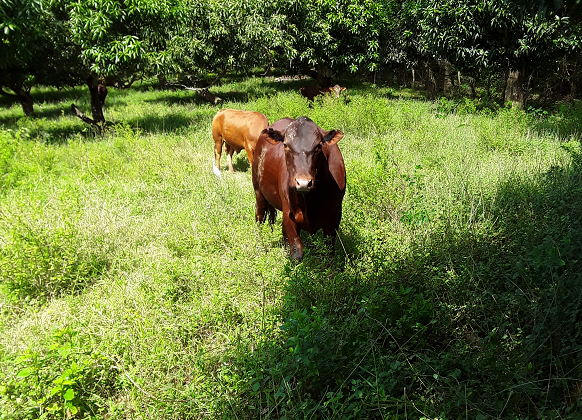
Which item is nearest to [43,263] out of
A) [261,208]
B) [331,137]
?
[261,208]

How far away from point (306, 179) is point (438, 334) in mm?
1605

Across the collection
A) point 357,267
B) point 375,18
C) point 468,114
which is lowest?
point 357,267

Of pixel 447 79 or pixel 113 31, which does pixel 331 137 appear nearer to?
pixel 113 31

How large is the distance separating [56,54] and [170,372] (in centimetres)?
1398

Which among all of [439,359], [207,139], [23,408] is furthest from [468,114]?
[23,408]

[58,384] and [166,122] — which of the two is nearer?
[58,384]

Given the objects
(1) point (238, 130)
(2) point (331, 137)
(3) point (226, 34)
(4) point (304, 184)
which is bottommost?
(4) point (304, 184)

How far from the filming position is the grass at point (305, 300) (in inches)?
87.4

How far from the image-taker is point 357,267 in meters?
3.37

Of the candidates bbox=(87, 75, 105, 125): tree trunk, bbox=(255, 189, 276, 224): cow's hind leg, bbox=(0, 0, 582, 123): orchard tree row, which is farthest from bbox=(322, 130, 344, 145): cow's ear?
bbox=(87, 75, 105, 125): tree trunk

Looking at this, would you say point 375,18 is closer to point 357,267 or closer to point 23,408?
point 357,267

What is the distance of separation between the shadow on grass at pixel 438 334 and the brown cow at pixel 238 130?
4.28 meters

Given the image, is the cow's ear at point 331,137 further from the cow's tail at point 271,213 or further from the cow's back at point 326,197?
the cow's tail at point 271,213

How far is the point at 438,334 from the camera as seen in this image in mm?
2738
